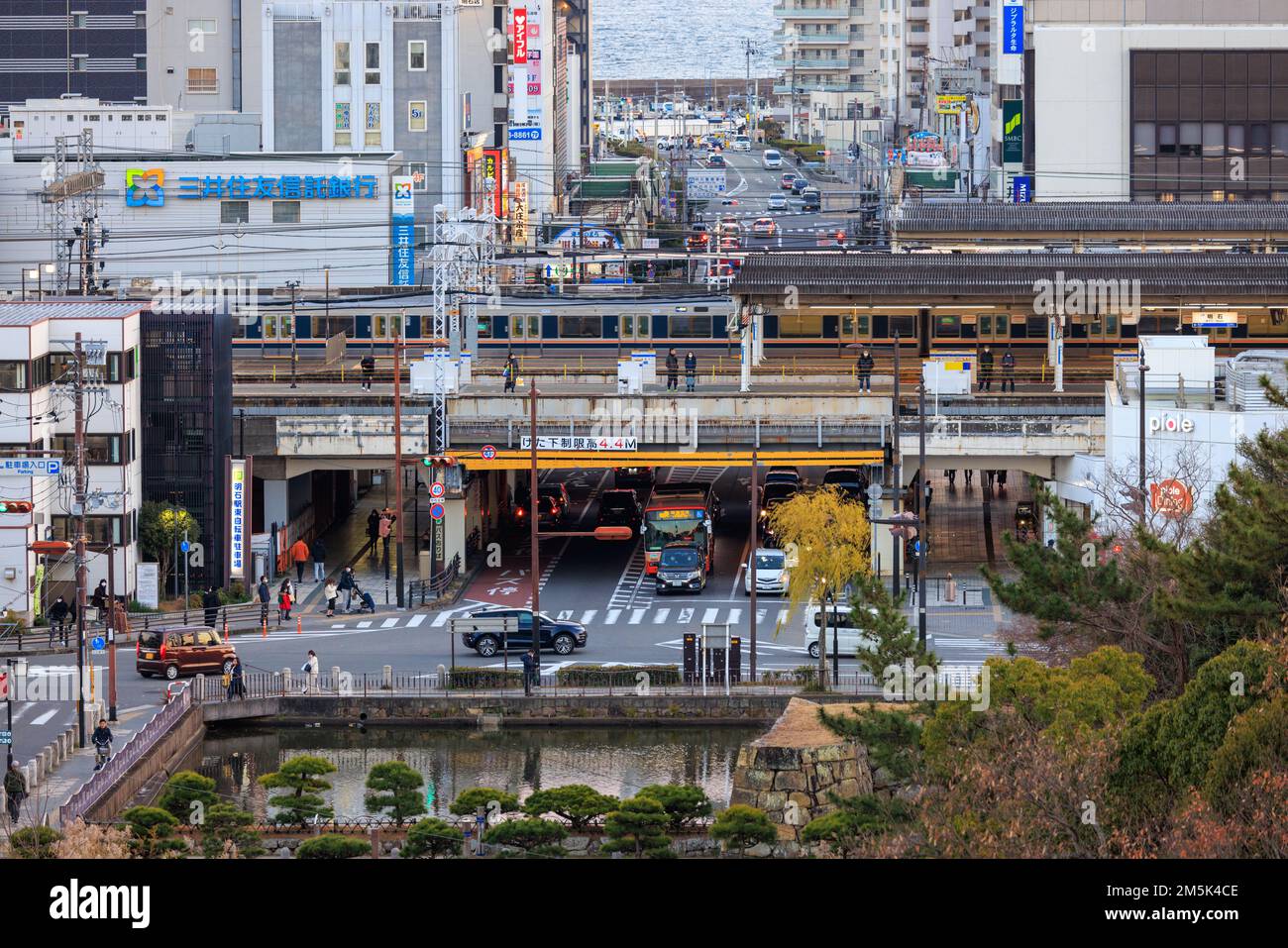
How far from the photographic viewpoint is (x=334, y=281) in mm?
83250

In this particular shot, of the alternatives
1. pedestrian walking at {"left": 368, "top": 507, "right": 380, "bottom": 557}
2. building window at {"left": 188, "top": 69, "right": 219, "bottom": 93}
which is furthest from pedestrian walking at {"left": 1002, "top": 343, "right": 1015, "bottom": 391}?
building window at {"left": 188, "top": 69, "right": 219, "bottom": 93}

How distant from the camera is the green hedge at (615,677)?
37719 millimetres

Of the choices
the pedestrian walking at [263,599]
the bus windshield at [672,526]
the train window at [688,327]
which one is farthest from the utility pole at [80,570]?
the train window at [688,327]

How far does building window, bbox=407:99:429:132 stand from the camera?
3755 inches

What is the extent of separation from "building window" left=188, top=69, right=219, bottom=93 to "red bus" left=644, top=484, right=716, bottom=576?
6673 centimetres

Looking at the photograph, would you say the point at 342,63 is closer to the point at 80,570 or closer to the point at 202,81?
the point at 202,81

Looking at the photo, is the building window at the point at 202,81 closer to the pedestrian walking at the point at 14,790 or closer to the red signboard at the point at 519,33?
the red signboard at the point at 519,33

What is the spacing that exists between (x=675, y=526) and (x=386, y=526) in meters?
6.58

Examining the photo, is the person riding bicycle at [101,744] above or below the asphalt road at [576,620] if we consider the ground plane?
below

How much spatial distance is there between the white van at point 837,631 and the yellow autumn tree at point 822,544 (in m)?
0.32

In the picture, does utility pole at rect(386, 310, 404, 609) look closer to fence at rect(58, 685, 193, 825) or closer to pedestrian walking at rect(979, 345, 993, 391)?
fence at rect(58, 685, 193, 825)
